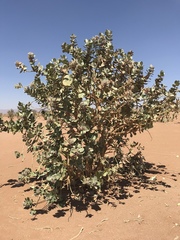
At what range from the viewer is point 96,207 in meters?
4.16

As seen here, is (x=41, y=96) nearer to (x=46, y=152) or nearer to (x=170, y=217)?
(x=46, y=152)

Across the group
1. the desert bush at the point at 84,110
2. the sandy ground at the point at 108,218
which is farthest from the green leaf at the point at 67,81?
the sandy ground at the point at 108,218

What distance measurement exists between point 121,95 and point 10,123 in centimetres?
172

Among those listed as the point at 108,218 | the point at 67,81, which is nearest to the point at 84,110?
the point at 67,81

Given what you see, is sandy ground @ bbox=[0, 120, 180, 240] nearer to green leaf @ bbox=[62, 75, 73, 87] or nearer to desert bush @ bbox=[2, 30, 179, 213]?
desert bush @ bbox=[2, 30, 179, 213]

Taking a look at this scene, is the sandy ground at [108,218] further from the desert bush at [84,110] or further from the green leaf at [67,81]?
the green leaf at [67,81]

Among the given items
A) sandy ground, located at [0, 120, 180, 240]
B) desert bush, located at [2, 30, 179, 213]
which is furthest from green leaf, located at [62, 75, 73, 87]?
sandy ground, located at [0, 120, 180, 240]

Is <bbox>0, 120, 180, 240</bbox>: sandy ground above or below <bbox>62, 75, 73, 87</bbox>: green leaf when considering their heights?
below

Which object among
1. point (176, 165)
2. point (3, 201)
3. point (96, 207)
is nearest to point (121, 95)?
point (96, 207)

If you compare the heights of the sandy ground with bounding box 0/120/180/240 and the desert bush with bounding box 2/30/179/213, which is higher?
the desert bush with bounding box 2/30/179/213

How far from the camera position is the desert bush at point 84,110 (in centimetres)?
381

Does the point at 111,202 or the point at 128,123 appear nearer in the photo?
the point at 111,202

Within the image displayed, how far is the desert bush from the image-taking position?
381cm

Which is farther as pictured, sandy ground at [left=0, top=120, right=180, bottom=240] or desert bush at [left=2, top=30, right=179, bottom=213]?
desert bush at [left=2, top=30, right=179, bottom=213]
